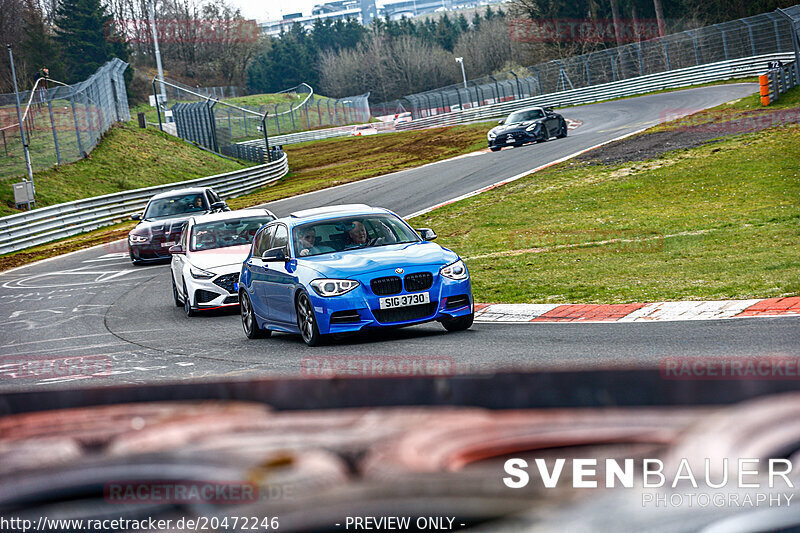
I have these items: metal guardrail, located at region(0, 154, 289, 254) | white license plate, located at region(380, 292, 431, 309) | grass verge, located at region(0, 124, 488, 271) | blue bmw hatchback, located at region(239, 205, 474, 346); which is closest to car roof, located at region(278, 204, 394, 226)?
blue bmw hatchback, located at region(239, 205, 474, 346)

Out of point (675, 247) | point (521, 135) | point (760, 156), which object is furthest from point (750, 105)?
point (675, 247)

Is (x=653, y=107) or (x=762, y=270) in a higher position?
(x=653, y=107)

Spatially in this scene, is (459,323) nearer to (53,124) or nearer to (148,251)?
(148,251)

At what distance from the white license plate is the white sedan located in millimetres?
5232

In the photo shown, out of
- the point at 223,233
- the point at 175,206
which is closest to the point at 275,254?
the point at 223,233

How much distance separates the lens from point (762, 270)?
40.5 feet

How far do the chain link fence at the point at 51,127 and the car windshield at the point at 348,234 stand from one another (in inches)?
1216

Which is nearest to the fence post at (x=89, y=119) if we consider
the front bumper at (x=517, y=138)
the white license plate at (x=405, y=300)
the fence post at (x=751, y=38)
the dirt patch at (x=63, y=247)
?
the dirt patch at (x=63, y=247)

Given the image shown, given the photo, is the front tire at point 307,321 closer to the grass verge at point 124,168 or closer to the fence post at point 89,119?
the grass verge at point 124,168

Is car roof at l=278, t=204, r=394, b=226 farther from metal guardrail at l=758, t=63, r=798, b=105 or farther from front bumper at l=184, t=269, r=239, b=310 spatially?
metal guardrail at l=758, t=63, r=798, b=105

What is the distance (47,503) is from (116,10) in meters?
140

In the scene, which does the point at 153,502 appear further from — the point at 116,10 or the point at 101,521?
the point at 116,10

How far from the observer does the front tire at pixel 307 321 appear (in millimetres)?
10391

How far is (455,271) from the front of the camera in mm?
10477
